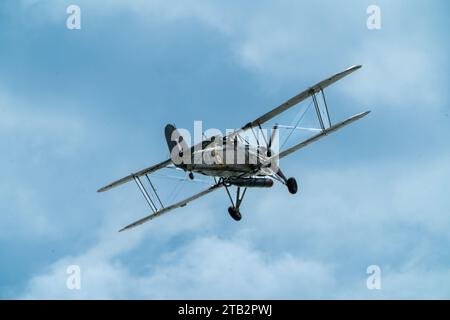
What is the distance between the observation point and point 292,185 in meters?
33.5

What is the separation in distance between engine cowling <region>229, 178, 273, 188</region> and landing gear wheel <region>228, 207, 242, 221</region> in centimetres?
144

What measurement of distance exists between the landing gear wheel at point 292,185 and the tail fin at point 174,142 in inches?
198

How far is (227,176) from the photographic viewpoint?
105ft

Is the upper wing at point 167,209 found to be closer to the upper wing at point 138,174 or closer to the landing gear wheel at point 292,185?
the upper wing at point 138,174

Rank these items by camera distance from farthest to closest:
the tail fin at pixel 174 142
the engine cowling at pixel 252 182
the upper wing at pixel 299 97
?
the engine cowling at pixel 252 182 → the tail fin at pixel 174 142 → the upper wing at pixel 299 97

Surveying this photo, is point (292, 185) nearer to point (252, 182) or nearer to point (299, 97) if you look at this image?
point (252, 182)

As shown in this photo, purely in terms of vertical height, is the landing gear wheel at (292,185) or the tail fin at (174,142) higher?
the tail fin at (174,142)

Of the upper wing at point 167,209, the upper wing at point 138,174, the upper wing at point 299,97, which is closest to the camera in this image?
the upper wing at point 299,97

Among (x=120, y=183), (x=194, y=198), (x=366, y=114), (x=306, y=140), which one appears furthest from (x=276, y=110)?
(x=120, y=183)

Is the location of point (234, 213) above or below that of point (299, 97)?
below

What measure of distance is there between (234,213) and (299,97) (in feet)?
20.1

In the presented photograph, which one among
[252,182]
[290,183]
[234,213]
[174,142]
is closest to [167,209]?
[234,213]

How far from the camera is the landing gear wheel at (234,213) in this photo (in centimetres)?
3341

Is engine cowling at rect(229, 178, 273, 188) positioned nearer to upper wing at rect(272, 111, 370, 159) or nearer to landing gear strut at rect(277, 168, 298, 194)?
landing gear strut at rect(277, 168, 298, 194)
